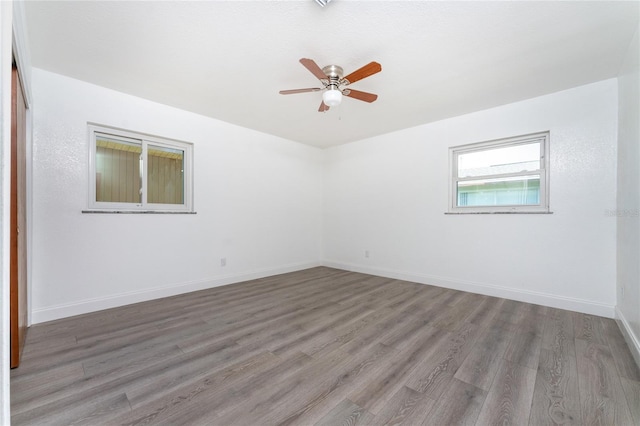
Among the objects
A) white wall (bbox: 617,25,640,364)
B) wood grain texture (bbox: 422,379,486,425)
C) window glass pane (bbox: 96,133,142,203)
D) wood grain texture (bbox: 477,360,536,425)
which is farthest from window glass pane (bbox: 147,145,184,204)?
white wall (bbox: 617,25,640,364)

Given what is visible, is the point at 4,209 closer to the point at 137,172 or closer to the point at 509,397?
the point at 509,397

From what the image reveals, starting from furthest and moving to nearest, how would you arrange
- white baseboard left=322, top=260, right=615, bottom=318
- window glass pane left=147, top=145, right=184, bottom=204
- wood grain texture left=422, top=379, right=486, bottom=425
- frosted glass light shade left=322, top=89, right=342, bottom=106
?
window glass pane left=147, top=145, right=184, bottom=204 < white baseboard left=322, top=260, right=615, bottom=318 < frosted glass light shade left=322, top=89, right=342, bottom=106 < wood grain texture left=422, top=379, right=486, bottom=425

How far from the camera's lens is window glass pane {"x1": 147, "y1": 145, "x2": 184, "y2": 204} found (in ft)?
11.3

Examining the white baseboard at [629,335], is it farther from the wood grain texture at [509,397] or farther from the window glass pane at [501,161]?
the window glass pane at [501,161]

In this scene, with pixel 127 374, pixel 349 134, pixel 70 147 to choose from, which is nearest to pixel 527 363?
pixel 127 374

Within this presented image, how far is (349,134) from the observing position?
4.61 meters

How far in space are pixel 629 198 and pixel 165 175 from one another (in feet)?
16.4

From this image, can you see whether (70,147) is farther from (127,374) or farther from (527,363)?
(527,363)

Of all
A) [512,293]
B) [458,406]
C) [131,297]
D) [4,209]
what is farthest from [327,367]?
[512,293]

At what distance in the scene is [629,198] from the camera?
2.29m

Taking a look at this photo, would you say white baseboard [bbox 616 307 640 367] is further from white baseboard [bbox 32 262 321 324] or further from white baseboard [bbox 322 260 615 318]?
white baseboard [bbox 32 262 321 324]

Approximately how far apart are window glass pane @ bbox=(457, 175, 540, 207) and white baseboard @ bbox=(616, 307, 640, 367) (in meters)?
1.36

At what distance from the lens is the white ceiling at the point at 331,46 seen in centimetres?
186

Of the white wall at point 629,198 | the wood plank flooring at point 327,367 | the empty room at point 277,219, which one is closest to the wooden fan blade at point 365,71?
the empty room at point 277,219
